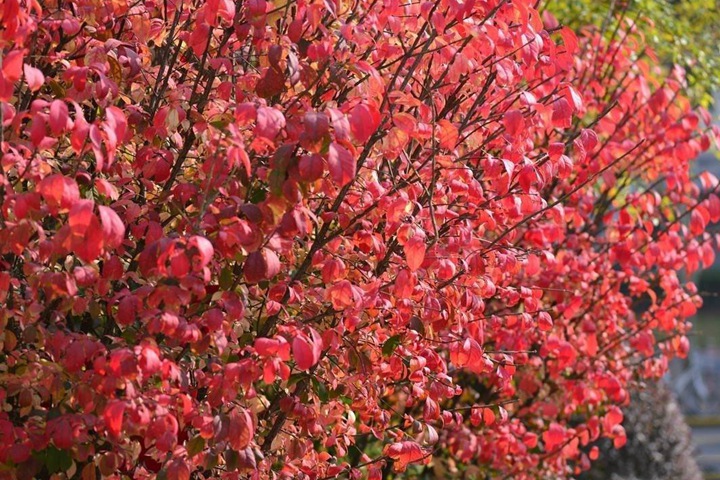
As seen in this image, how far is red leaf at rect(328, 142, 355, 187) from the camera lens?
107 inches

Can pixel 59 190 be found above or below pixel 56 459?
above

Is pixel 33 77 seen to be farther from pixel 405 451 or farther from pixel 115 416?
pixel 405 451

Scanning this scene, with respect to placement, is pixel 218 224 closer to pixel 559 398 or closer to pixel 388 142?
pixel 388 142

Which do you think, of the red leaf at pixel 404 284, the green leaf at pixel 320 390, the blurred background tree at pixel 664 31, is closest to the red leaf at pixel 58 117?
the red leaf at pixel 404 284

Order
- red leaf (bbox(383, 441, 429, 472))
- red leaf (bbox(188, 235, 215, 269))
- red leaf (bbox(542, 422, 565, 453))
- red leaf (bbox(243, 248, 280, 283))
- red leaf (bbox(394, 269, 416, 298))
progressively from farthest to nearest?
red leaf (bbox(542, 422, 565, 453)) → red leaf (bbox(383, 441, 429, 472)) → red leaf (bbox(394, 269, 416, 298)) → red leaf (bbox(243, 248, 280, 283)) → red leaf (bbox(188, 235, 215, 269))

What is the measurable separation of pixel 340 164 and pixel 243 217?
0.48 m

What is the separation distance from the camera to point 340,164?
2717mm

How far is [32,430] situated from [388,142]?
1.33 meters

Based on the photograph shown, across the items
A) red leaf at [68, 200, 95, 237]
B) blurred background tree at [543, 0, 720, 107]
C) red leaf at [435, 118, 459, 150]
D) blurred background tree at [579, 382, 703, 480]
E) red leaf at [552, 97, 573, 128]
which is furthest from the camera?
blurred background tree at [579, 382, 703, 480]

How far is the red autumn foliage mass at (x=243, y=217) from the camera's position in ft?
9.32

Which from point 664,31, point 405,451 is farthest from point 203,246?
point 664,31

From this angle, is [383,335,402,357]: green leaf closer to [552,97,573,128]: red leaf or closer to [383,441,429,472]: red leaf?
[383,441,429,472]: red leaf

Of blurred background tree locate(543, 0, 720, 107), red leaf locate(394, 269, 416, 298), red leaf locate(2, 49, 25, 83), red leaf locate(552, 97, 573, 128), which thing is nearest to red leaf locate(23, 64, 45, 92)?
red leaf locate(2, 49, 25, 83)

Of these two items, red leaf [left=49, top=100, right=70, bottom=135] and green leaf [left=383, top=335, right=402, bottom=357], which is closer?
red leaf [left=49, top=100, right=70, bottom=135]
